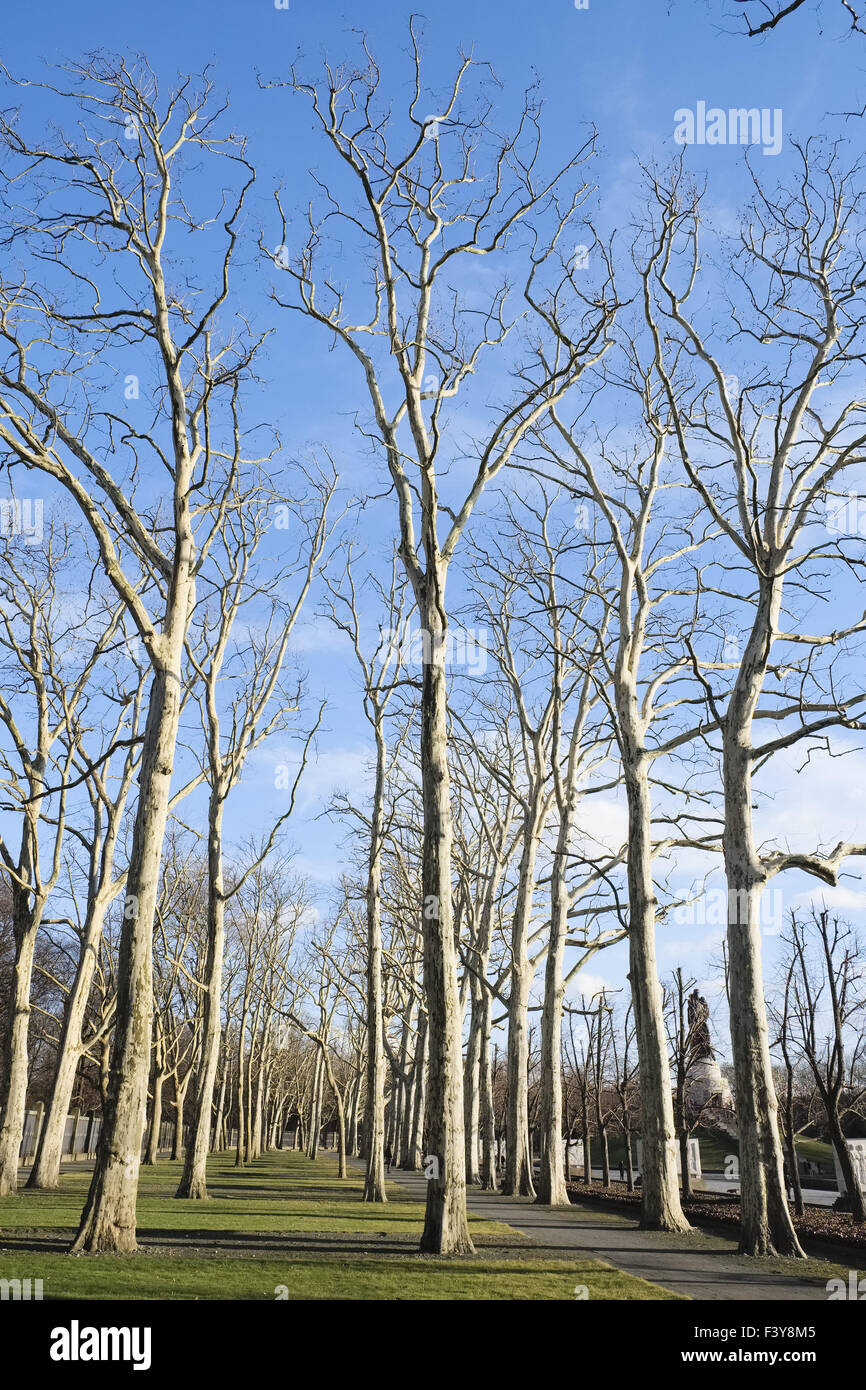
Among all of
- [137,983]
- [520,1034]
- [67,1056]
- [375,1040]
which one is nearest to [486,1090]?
[520,1034]

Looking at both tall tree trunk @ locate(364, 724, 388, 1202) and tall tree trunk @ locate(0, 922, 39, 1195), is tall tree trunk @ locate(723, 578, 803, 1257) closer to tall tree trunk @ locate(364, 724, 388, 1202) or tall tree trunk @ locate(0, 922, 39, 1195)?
tall tree trunk @ locate(364, 724, 388, 1202)

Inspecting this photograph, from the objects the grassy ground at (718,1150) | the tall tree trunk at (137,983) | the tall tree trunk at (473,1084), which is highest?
the tall tree trunk at (137,983)

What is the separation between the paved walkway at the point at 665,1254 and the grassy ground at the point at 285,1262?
0.48m

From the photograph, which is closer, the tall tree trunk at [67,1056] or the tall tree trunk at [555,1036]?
the tall tree trunk at [555,1036]

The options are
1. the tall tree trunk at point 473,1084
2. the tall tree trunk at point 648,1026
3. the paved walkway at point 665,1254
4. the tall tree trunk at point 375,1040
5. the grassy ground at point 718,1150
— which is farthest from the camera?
the grassy ground at point 718,1150

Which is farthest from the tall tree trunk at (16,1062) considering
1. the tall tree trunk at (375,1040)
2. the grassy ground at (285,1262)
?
the tall tree trunk at (375,1040)

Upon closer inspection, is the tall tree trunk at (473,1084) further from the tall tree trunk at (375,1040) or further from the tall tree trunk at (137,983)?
the tall tree trunk at (137,983)

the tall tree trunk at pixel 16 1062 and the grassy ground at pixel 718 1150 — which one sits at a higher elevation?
the tall tree trunk at pixel 16 1062

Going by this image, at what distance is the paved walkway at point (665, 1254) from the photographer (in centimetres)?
890
